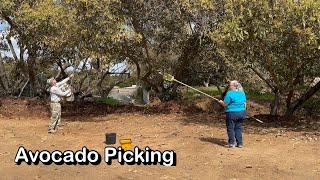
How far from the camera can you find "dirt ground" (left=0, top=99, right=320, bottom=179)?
7324 millimetres

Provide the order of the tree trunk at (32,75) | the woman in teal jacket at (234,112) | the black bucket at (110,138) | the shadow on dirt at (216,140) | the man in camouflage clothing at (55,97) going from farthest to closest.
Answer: the tree trunk at (32,75) → the man in camouflage clothing at (55,97) → the black bucket at (110,138) → the shadow on dirt at (216,140) → the woman in teal jacket at (234,112)

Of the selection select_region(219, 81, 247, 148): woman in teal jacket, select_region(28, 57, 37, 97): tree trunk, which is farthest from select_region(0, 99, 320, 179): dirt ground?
select_region(28, 57, 37, 97): tree trunk

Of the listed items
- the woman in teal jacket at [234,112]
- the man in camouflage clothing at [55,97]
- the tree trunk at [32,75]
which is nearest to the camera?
the woman in teal jacket at [234,112]

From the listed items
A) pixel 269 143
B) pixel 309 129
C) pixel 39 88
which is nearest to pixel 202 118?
pixel 309 129

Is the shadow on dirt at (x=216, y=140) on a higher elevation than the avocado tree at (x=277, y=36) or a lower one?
lower

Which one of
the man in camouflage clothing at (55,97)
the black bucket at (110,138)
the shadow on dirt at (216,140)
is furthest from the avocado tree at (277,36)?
the man in camouflage clothing at (55,97)

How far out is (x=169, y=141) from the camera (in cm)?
998

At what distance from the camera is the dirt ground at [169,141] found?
7324 mm

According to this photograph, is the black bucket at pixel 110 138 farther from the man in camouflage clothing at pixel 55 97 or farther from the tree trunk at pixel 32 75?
the tree trunk at pixel 32 75

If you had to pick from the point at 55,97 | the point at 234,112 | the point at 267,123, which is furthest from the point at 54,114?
the point at 267,123

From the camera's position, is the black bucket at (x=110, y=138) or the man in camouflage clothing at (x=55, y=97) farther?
the man in camouflage clothing at (x=55, y=97)

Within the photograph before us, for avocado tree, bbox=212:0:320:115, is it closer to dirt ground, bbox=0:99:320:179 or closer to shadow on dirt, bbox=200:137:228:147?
dirt ground, bbox=0:99:320:179

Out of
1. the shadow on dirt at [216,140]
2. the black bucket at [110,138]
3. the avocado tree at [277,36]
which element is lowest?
the shadow on dirt at [216,140]

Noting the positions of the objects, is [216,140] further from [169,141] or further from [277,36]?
[277,36]
